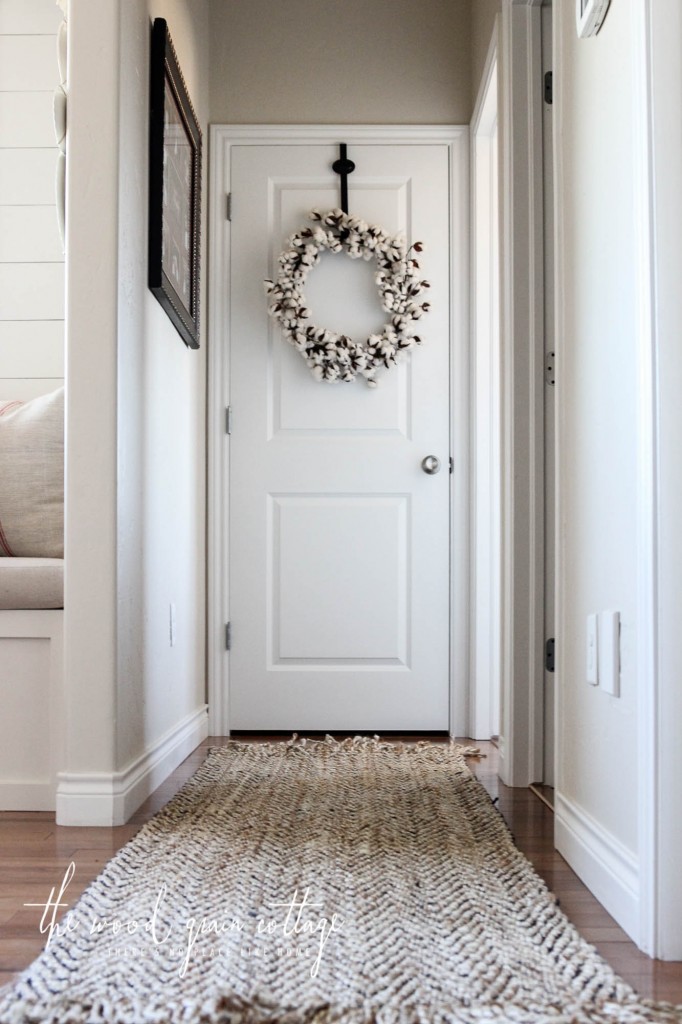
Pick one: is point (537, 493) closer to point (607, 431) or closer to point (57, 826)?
point (607, 431)

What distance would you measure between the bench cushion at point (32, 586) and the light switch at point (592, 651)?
1134 millimetres

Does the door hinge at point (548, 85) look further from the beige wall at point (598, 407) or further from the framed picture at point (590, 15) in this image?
the framed picture at point (590, 15)

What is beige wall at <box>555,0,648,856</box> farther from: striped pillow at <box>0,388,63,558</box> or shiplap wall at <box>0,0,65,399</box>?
shiplap wall at <box>0,0,65,399</box>

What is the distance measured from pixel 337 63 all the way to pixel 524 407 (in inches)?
66.2

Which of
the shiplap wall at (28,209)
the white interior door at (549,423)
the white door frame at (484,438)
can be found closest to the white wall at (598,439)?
the white interior door at (549,423)

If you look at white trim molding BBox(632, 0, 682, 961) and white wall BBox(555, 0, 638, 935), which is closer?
white trim molding BBox(632, 0, 682, 961)

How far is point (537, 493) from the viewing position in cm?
256

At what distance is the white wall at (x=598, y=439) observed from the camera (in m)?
1.53

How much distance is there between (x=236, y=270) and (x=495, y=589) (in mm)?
1397

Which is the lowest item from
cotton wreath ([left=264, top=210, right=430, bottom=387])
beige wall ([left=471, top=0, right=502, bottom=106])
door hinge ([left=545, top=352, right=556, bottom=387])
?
door hinge ([left=545, top=352, right=556, bottom=387])

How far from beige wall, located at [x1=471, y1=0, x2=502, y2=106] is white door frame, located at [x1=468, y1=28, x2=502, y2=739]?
121mm

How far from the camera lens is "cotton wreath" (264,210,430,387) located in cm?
336

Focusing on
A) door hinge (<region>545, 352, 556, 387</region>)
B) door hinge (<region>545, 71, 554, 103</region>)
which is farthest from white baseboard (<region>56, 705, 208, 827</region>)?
door hinge (<region>545, 71, 554, 103</region>)

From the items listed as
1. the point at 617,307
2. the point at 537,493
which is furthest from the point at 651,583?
the point at 537,493
